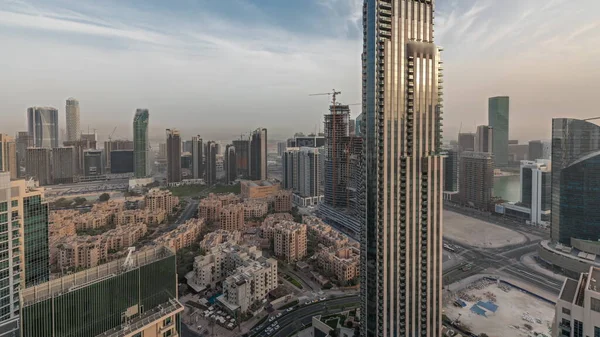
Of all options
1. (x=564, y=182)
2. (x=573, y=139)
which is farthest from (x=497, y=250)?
(x=573, y=139)

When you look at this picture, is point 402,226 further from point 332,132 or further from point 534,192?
point 534,192

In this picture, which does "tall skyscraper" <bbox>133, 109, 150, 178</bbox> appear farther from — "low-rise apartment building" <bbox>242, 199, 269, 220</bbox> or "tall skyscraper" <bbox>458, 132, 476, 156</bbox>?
"tall skyscraper" <bbox>458, 132, 476, 156</bbox>

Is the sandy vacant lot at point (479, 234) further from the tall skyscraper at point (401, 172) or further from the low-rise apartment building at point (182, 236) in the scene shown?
the low-rise apartment building at point (182, 236)

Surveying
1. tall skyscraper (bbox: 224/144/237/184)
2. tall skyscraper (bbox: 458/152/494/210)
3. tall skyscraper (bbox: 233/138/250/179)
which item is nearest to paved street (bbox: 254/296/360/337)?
tall skyscraper (bbox: 458/152/494/210)

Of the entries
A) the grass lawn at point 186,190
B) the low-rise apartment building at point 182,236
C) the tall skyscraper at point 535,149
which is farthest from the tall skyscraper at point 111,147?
the tall skyscraper at point 535,149

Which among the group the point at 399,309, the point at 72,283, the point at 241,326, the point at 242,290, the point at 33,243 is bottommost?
the point at 241,326
